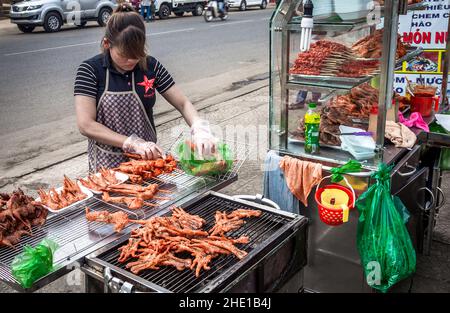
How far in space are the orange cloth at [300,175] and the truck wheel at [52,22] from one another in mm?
15652

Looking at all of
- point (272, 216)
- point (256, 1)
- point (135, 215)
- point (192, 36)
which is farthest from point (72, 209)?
point (256, 1)

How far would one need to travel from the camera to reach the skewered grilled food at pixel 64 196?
95.0 inches

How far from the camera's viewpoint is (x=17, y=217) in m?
2.22

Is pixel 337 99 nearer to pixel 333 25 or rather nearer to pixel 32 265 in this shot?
pixel 333 25

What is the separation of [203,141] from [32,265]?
1.22m

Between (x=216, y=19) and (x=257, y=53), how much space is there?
921cm

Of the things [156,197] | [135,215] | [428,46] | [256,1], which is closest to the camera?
[135,215]

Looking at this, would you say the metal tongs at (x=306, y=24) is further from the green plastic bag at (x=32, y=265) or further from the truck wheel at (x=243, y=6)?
the truck wheel at (x=243, y=6)

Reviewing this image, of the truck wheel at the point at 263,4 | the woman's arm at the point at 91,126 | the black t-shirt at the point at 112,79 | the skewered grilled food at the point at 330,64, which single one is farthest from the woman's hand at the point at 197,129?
the truck wheel at the point at 263,4

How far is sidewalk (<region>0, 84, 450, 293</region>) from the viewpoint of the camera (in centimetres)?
363

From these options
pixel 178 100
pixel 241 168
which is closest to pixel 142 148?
pixel 178 100

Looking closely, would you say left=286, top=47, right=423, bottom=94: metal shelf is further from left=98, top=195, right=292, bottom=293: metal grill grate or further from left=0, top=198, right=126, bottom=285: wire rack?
left=0, top=198, right=126, bottom=285: wire rack

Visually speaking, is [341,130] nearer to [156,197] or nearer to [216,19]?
[156,197]

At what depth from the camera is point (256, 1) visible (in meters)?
27.4
